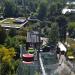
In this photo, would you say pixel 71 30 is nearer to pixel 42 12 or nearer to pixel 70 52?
pixel 70 52

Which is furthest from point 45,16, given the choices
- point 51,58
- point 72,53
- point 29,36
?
point 51,58

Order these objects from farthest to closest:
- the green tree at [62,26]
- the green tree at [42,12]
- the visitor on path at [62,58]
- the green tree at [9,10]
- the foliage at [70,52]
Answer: the green tree at [9,10], the green tree at [42,12], the green tree at [62,26], the foliage at [70,52], the visitor on path at [62,58]

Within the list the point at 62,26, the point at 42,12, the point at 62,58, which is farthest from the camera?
the point at 42,12

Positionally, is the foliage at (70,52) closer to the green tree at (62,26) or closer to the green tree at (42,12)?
the green tree at (62,26)

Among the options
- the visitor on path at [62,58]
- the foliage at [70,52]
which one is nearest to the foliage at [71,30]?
the visitor on path at [62,58]

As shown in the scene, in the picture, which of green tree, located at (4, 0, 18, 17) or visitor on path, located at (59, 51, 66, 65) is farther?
green tree, located at (4, 0, 18, 17)

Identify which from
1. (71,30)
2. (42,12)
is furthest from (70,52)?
(42,12)

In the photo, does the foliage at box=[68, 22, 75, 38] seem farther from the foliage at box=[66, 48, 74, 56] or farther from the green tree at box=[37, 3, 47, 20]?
the green tree at box=[37, 3, 47, 20]

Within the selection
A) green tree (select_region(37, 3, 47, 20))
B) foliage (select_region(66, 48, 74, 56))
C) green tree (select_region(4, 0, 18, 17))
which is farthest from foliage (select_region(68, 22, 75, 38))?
green tree (select_region(4, 0, 18, 17))

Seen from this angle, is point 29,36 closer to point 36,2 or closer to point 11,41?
point 11,41

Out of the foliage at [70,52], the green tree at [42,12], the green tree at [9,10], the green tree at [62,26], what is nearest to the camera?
the foliage at [70,52]

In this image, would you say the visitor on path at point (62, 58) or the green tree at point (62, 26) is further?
the green tree at point (62, 26)
